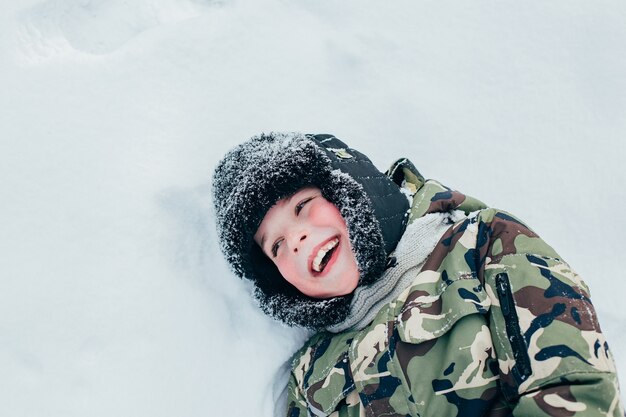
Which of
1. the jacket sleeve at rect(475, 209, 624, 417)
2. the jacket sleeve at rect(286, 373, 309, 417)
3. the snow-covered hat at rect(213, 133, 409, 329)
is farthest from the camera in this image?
the jacket sleeve at rect(286, 373, 309, 417)

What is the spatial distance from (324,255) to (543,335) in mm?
500

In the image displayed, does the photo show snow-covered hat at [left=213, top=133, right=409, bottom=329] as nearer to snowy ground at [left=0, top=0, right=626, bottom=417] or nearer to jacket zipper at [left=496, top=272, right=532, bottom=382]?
snowy ground at [left=0, top=0, right=626, bottom=417]

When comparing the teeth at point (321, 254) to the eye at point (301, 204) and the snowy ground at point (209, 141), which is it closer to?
the eye at point (301, 204)

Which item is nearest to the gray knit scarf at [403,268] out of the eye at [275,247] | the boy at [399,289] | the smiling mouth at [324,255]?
the boy at [399,289]

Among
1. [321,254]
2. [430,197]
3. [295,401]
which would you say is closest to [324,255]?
[321,254]

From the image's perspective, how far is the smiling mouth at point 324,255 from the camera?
4.47ft

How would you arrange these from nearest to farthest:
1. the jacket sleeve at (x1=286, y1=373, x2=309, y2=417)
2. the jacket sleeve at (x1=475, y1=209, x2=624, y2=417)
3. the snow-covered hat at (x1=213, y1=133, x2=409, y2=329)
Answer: the jacket sleeve at (x1=475, y1=209, x2=624, y2=417), the snow-covered hat at (x1=213, y1=133, x2=409, y2=329), the jacket sleeve at (x1=286, y1=373, x2=309, y2=417)

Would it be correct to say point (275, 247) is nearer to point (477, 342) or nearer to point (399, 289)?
point (399, 289)

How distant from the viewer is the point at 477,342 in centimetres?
124

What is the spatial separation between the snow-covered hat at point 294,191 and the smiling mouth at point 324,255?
5 cm

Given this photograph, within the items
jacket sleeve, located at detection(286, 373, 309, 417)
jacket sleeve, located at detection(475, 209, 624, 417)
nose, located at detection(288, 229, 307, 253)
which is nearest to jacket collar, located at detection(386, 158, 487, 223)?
jacket sleeve, located at detection(475, 209, 624, 417)

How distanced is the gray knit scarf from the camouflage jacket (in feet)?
0.09

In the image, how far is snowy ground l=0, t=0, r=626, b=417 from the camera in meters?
1.45

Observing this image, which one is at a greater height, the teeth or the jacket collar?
the jacket collar
